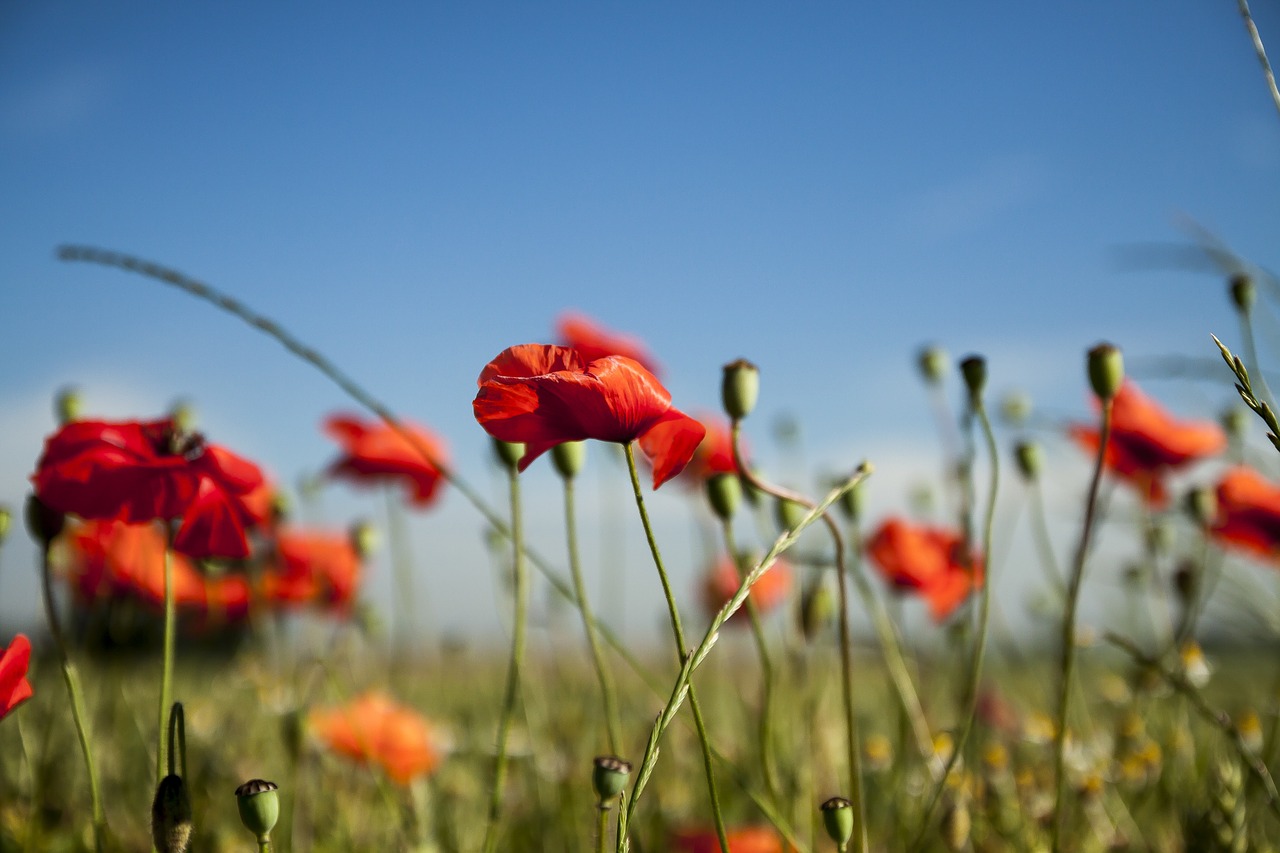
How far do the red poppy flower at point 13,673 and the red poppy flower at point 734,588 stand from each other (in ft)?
3.82

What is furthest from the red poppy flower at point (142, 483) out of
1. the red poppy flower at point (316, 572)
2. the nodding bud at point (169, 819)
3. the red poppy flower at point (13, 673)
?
the red poppy flower at point (316, 572)

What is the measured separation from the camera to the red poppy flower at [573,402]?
791 mm

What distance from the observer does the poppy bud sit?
107 cm

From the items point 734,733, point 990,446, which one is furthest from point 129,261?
point 734,733

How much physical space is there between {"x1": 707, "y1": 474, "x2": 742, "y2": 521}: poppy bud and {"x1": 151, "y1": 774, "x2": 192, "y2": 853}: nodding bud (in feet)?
1.91

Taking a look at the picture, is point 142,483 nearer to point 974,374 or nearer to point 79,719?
point 79,719

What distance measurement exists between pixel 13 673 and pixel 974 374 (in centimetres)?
104

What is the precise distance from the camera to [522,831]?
1.86 m

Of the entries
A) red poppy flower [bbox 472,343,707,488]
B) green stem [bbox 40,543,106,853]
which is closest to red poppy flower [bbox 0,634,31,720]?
green stem [bbox 40,543,106,853]

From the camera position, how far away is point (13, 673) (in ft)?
2.67

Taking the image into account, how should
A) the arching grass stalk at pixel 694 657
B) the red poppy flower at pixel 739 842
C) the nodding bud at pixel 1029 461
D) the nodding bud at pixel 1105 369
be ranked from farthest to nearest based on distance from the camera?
the nodding bud at pixel 1029 461
the red poppy flower at pixel 739 842
the nodding bud at pixel 1105 369
the arching grass stalk at pixel 694 657

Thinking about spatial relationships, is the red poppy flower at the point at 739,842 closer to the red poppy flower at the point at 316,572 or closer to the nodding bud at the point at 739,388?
the nodding bud at the point at 739,388

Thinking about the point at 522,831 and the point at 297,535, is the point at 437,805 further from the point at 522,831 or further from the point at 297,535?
the point at 297,535

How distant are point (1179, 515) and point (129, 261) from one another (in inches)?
65.6
